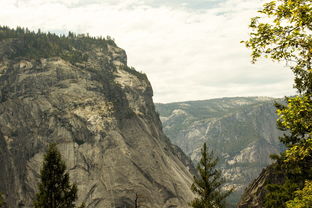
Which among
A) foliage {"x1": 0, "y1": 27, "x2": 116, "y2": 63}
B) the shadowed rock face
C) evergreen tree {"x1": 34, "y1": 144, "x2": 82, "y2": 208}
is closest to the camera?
evergreen tree {"x1": 34, "y1": 144, "x2": 82, "y2": 208}

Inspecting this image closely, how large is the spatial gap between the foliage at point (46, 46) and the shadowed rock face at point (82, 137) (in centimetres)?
401

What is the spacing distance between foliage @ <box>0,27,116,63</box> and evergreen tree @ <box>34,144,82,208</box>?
109878 mm

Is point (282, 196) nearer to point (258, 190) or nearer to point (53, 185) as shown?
point (53, 185)

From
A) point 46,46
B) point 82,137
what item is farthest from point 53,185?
point 46,46

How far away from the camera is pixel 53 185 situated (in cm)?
3347

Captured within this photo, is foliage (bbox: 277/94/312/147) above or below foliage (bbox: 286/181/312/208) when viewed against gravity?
above

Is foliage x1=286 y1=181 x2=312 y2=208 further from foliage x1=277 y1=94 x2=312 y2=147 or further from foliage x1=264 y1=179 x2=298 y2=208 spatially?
foliage x1=264 y1=179 x2=298 y2=208

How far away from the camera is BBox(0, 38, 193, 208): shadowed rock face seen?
10619 centimetres

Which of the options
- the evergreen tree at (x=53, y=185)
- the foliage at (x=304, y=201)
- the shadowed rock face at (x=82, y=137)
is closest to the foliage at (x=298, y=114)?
the foliage at (x=304, y=201)

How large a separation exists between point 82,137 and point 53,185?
86352 millimetres

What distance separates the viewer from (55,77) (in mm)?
131750

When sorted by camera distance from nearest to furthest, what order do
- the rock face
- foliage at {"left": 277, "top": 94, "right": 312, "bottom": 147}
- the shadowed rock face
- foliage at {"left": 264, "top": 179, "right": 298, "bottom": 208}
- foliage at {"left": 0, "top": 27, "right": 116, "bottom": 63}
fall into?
1. foliage at {"left": 277, "top": 94, "right": 312, "bottom": 147}
2. foliage at {"left": 264, "top": 179, "right": 298, "bottom": 208}
3. the rock face
4. the shadowed rock face
5. foliage at {"left": 0, "top": 27, "right": 116, "bottom": 63}

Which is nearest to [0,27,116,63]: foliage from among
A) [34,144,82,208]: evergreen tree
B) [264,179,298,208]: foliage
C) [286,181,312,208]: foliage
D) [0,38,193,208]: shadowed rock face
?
[0,38,193,208]: shadowed rock face

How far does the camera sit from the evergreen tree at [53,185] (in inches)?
1298
